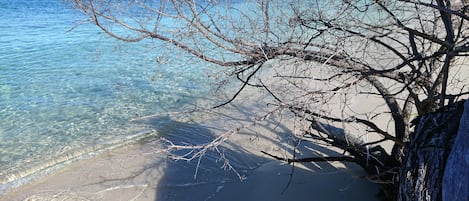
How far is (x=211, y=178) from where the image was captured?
5.12 m

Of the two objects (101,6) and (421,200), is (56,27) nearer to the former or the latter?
(101,6)

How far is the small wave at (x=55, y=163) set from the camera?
5.49 meters

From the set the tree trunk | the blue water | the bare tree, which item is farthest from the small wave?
the tree trunk

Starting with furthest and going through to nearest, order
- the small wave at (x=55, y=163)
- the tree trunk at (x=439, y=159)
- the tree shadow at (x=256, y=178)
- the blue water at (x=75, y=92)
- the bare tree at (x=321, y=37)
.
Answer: the blue water at (x=75, y=92) < the small wave at (x=55, y=163) < the tree shadow at (x=256, y=178) < the bare tree at (x=321, y=37) < the tree trunk at (x=439, y=159)

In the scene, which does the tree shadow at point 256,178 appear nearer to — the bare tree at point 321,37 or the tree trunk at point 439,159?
the bare tree at point 321,37

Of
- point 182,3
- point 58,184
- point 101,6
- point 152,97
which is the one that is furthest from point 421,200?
point 152,97

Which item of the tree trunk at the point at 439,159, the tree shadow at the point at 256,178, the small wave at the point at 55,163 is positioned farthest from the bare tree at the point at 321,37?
the small wave at the point at 55,163

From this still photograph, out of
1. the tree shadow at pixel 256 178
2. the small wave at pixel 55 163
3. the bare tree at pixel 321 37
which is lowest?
the small wave at pixel 55 163

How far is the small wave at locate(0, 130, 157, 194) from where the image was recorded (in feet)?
18.0

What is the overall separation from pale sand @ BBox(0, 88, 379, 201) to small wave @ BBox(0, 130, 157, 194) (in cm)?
13

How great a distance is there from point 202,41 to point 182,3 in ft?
1.92

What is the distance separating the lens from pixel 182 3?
366cm

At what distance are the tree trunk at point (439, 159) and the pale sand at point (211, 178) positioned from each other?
132cm

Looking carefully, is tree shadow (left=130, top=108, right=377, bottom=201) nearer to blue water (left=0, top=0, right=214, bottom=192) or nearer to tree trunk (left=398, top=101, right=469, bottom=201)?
tree trunk (left=398, top=101, right=469, bottom=201)
